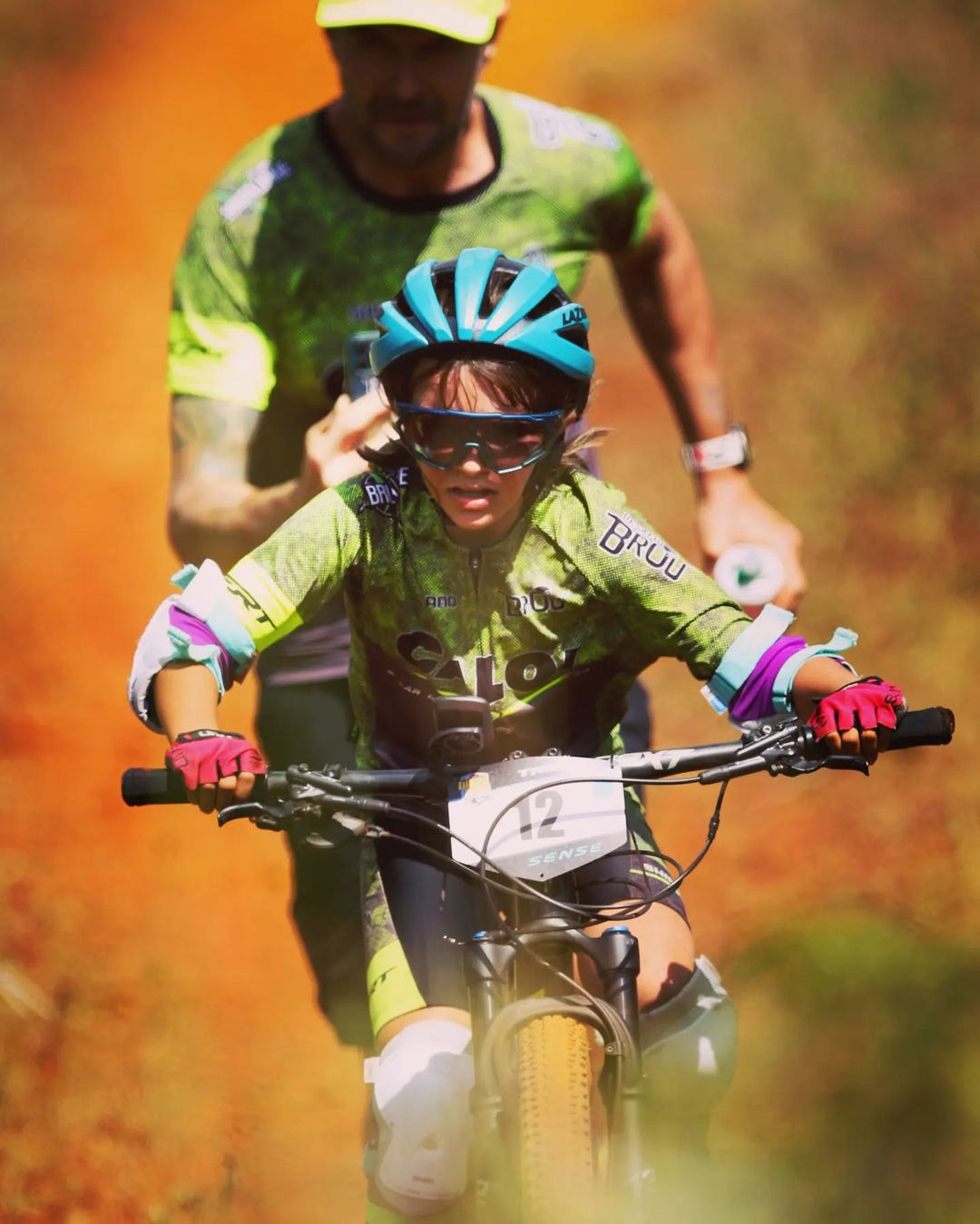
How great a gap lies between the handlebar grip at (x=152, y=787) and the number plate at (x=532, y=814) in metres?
0.54

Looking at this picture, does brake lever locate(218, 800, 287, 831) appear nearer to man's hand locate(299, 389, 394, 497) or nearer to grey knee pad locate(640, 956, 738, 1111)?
grey knee pad locate(640, 956, 738, 1111)

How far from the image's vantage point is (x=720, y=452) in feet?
18.8

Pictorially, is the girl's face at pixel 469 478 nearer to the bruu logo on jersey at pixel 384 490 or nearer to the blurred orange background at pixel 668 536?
the bruu logo on jersey at pixel 384 490

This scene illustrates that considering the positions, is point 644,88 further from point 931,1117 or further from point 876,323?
point 931,1117

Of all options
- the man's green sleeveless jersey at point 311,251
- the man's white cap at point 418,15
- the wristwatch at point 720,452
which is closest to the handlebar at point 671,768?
the man's green sleeveless jersey at point 311,251

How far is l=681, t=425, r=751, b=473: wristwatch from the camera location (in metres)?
5.70

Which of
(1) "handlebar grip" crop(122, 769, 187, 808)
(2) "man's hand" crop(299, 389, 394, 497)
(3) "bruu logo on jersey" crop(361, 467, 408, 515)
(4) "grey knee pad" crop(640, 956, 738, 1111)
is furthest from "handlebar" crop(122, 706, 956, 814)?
(2) "man's hand" crop(299, 389, 394, 497)

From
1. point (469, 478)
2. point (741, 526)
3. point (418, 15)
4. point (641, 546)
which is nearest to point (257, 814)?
point (469, 478)

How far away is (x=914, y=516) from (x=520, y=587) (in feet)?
19.9

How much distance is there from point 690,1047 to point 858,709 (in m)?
0.87

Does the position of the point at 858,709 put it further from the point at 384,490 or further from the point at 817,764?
the point at 384,490

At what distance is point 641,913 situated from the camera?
12.2 feet

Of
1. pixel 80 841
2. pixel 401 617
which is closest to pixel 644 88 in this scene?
pixel 80 841

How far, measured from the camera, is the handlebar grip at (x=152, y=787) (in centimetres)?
346
